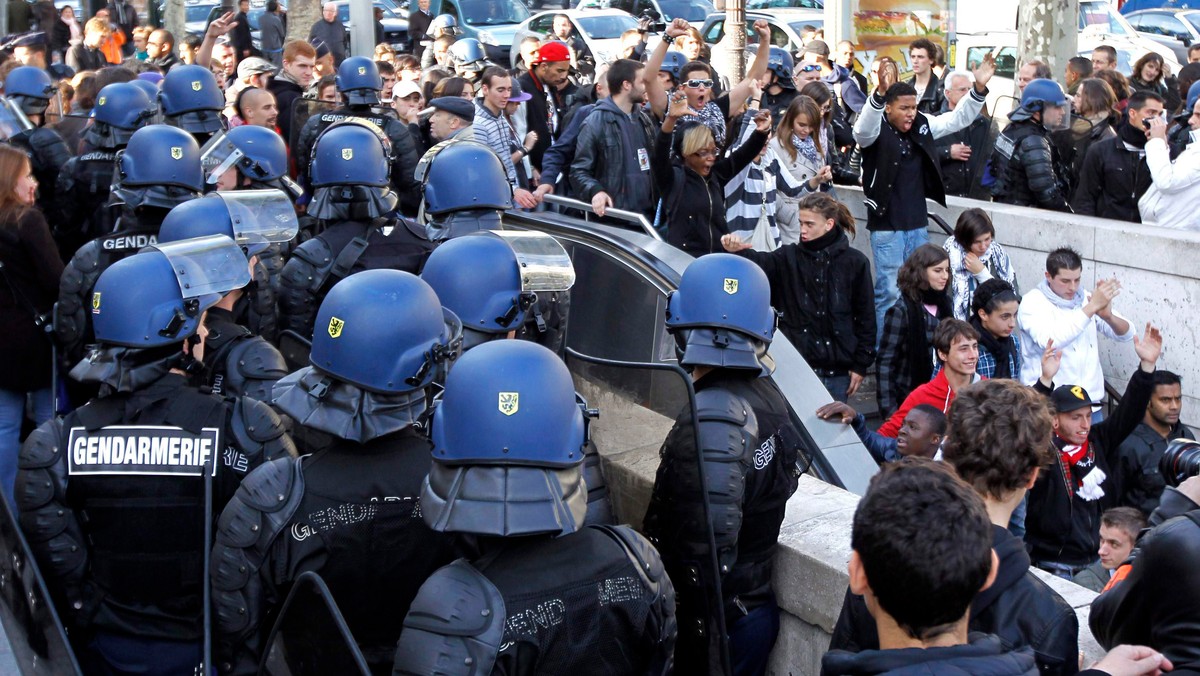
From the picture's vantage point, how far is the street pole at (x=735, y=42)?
15.2 m

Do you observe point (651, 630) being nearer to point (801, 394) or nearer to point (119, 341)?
point (119, 341)

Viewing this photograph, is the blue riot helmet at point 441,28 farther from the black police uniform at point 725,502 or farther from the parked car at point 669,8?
the black police uniform at point 725,502

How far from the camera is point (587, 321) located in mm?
7000

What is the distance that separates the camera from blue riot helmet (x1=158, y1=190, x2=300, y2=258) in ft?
16.1

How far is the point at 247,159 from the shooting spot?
253 inches

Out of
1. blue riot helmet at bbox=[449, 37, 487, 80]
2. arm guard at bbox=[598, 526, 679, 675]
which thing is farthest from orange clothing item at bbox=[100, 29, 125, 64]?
arm guard at bbox=[598, 526, 679, 675]

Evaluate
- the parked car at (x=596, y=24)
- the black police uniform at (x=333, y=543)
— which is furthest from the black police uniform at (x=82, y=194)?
the parked car at (x=596, y=24)

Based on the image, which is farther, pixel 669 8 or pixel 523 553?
pixel 669 8

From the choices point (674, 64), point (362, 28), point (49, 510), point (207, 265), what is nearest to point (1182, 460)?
point (207, 265)

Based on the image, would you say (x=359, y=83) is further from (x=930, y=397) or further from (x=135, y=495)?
(x=135, y=495)

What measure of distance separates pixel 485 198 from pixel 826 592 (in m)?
2.54

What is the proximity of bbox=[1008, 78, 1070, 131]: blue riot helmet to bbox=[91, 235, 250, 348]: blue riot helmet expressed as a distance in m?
6.76

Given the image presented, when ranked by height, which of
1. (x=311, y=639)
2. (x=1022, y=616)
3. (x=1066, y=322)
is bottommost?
(x=1066, y=322)

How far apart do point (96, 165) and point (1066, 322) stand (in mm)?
5446
